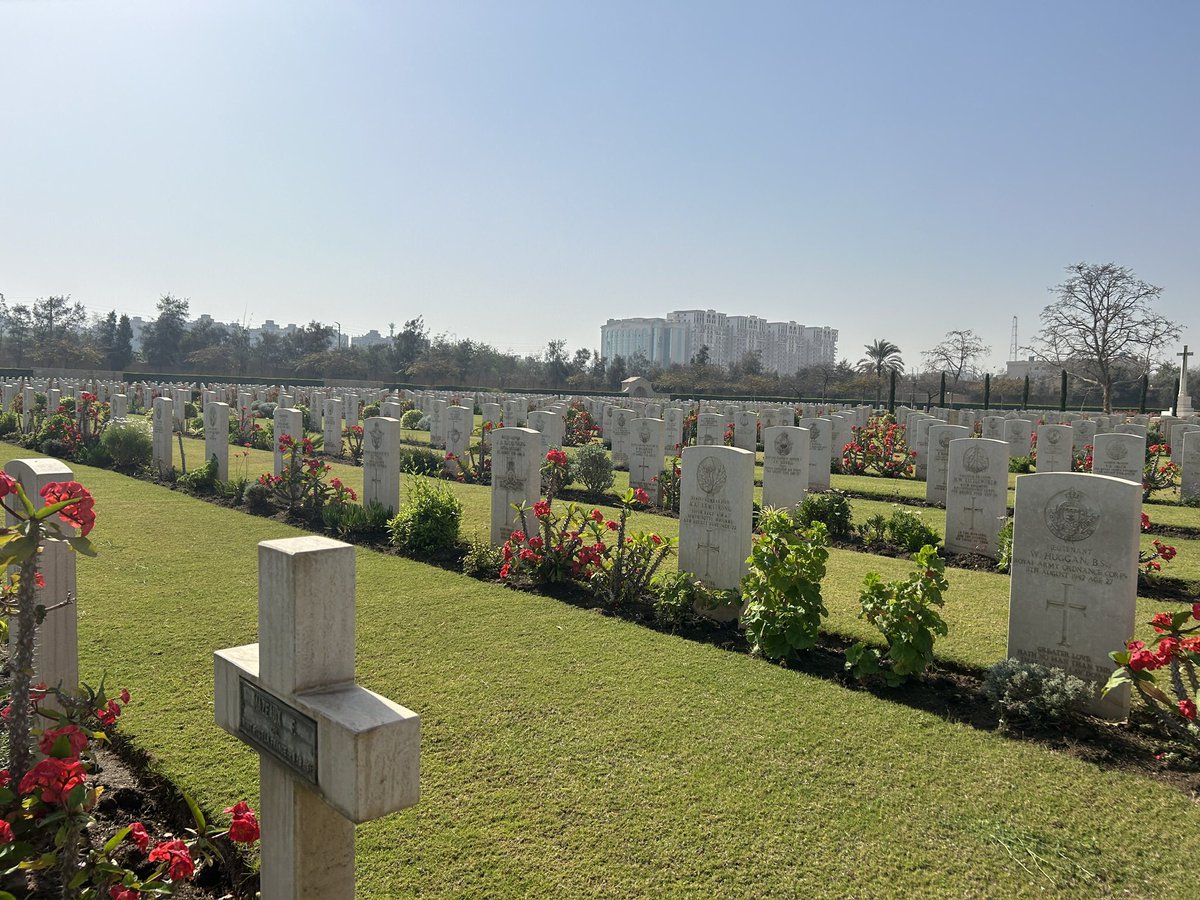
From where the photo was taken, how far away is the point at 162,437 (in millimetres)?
14039

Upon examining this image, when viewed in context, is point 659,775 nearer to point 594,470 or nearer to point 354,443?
point 594,470

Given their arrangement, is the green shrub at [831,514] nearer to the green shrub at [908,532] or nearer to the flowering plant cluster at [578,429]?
the green shrub at [908,532]

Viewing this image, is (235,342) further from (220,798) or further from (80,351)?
(220,798)

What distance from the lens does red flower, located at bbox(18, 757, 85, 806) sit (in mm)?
2123

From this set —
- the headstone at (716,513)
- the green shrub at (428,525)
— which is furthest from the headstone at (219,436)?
the headstone at (716,513)

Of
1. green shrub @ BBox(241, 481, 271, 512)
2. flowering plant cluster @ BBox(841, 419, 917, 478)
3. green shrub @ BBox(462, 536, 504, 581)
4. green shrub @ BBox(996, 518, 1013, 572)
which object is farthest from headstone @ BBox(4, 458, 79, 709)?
flowering plant cluster @ BBox(841, 419, 917, 478)

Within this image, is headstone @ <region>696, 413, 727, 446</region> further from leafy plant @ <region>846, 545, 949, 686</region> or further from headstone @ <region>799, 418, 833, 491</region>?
leafy plant @ <region>846, 545, 949, 686</region>

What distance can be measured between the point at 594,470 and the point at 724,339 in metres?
114

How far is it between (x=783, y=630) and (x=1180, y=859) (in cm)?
264

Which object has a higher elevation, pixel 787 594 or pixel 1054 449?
pixel 1054 449

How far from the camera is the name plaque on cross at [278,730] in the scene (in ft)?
6.36

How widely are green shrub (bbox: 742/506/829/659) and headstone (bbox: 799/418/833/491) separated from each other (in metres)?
8.27

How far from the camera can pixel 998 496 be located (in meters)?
9.51

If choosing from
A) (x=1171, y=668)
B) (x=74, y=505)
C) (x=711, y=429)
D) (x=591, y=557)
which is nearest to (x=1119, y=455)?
(x=711, y=429)
